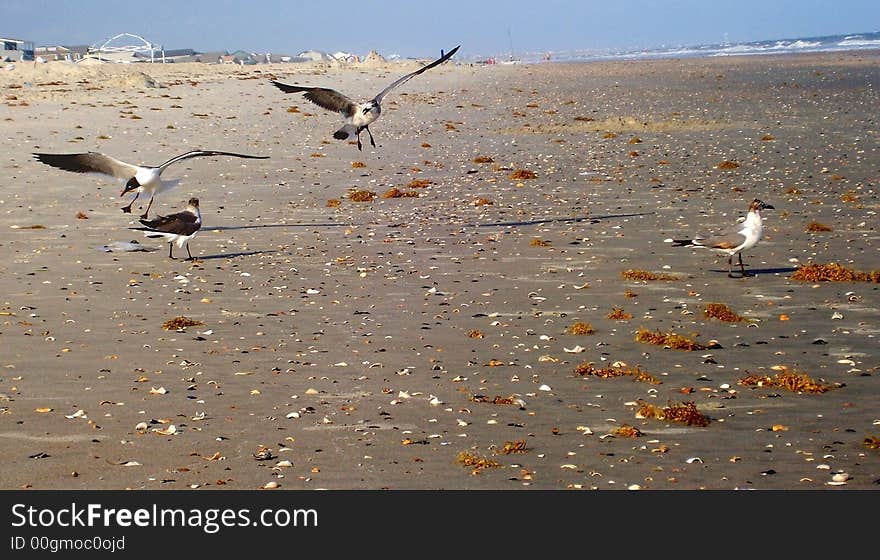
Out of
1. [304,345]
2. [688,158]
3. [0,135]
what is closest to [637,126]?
[688,158]

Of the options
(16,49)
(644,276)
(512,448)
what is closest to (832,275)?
(644,276)

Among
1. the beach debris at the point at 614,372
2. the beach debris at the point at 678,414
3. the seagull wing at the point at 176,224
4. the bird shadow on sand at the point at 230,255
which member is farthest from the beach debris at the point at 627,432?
the seagull wing at the point at 176,224

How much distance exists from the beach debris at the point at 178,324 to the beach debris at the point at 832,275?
632 cm

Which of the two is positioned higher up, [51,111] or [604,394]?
[51,111]

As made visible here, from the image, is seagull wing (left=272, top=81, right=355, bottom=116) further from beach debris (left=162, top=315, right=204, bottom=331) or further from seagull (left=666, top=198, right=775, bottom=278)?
beach debris (left=162, top=315, right=204, bottom=331)

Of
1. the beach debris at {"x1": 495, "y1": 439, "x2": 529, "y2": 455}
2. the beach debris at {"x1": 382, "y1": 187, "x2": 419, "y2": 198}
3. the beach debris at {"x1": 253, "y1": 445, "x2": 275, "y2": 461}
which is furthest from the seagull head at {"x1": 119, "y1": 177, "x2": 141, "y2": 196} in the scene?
the beach debris at {"x1": 495, "y1": 439, "x2": 529, "y2": 455}

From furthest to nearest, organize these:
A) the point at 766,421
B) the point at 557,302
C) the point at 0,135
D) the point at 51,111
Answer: the point at 51,111
the point at 0,135
the point at 557,302
the point at 766,421

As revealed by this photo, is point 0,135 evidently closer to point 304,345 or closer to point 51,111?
point 51,111

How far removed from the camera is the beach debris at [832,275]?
40.7ft

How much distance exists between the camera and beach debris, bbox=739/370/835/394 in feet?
28.9

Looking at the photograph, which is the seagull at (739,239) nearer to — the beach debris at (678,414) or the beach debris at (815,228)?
the beach debris at (815,228)

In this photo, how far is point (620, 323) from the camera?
11.0 meters

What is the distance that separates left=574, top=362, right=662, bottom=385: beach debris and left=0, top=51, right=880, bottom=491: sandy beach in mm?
25

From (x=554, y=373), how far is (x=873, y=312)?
3705 millimetres
